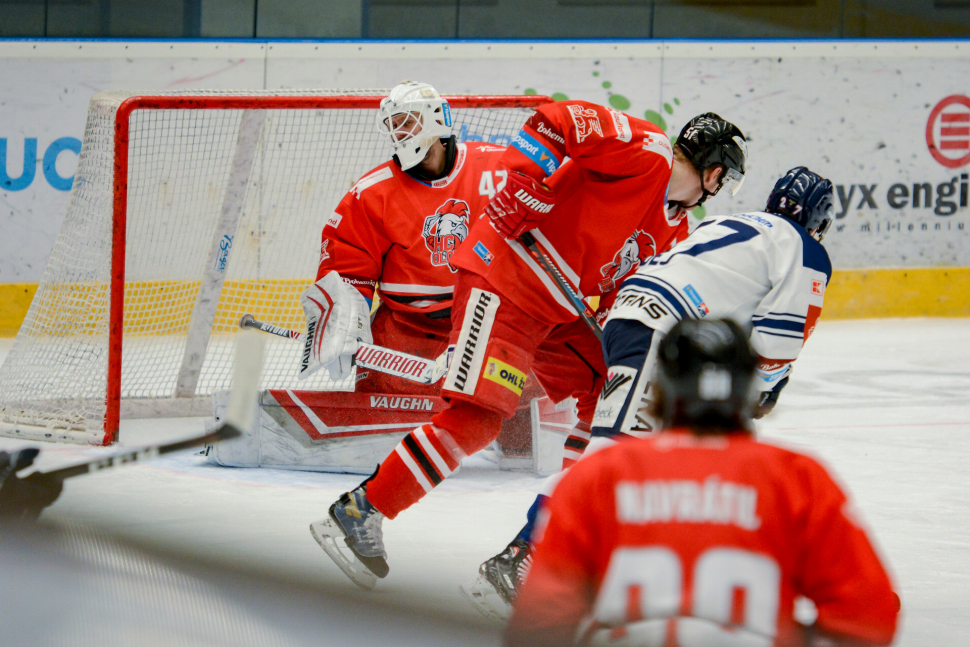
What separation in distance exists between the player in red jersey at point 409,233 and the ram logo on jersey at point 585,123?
946 mm

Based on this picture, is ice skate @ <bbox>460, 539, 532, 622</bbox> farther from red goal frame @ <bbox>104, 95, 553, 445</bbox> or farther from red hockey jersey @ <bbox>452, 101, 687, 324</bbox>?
red goal frame @ <bbox>104, 95, 553, 445</bbox>

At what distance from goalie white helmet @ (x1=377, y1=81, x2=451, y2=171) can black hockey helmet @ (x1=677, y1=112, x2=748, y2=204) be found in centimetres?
96

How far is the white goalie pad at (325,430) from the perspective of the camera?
3.10 metres

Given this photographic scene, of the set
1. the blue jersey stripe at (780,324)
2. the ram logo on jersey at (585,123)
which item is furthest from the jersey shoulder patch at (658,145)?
the blue jersey stripe at (780,324)

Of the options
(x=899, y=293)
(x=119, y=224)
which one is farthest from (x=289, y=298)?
(x=899, y=293)

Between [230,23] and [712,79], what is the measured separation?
285cm

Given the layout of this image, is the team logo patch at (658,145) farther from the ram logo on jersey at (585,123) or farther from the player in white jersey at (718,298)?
the player in white jersey at (718,298)

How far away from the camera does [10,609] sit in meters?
1.60

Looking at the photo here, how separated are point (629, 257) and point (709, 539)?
1.35m

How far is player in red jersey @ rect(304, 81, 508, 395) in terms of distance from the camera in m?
3.01

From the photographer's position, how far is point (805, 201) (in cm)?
191

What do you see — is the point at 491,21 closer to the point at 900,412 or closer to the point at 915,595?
the point at 900,412

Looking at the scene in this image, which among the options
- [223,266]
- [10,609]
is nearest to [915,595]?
[10,609]

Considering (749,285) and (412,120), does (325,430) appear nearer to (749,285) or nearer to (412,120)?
(412,120)
